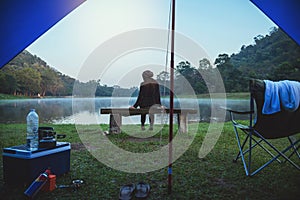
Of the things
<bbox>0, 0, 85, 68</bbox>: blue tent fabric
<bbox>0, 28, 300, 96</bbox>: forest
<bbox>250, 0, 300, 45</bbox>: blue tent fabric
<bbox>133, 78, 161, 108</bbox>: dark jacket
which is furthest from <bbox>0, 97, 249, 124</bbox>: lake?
<bbox>250, 0, 300, 45</bbox>: blue tent fabric

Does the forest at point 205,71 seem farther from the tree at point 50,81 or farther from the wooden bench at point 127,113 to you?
the wooden bench at point 127,113

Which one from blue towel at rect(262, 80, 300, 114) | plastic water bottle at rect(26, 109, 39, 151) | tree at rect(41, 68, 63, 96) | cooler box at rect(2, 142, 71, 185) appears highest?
tree at rect(41, 68, 63, 96)

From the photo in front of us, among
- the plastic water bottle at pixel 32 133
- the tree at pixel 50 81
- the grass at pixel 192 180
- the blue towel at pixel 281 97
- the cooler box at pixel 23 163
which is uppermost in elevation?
the tree at pixel 50 81

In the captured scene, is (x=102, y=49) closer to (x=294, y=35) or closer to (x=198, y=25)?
(x=198, y=25)

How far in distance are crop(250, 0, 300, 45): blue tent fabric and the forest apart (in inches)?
105

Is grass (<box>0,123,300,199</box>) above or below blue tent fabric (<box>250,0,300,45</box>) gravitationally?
below

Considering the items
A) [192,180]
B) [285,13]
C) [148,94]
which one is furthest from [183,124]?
[285,13]

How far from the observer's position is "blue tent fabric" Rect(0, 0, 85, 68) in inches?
80.5

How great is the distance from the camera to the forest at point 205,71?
6.27 meters

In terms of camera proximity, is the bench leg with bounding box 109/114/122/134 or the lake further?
the lake

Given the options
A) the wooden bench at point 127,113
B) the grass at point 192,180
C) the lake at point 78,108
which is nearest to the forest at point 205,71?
the lake at point 78,108

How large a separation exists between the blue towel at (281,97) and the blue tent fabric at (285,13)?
638mm

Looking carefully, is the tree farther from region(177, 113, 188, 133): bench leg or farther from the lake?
region(177, 113, 188, 133): bench leg

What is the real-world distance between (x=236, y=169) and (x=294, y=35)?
1406 millimetres
